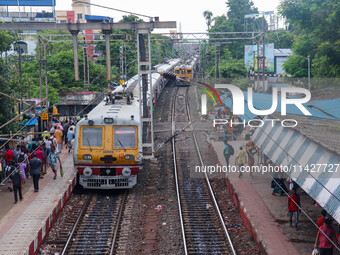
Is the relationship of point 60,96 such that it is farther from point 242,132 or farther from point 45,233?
point 45,233

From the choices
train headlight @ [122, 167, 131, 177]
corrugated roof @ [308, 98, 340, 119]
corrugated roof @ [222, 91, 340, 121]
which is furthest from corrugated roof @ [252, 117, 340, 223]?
train headlight @ [122, 167, 131, 177]

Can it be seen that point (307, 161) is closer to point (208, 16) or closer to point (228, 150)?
point (228, 150)

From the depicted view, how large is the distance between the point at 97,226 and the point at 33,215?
1.65m

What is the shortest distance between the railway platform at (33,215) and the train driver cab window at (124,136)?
206 cm

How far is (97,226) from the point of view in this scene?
1198cm

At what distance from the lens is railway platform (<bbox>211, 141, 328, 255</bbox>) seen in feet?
32.2

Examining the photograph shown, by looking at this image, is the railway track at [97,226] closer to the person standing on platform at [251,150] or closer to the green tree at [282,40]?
the person standing on platform at [251,150]

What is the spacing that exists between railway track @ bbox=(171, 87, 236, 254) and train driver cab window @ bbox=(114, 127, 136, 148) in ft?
7.26

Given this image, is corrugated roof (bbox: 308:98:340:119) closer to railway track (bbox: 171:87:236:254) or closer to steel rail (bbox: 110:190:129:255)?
railway track (bbox: 171:87:236:254)

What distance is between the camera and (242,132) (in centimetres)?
1515

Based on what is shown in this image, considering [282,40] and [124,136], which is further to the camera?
[282,40]

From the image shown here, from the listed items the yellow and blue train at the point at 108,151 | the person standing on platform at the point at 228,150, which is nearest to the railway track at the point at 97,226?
the yellow and blue train at the point at 108,151

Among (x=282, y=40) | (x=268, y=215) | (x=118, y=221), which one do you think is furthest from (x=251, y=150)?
(x=282, y=40)

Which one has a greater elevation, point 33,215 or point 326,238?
point 326,238
